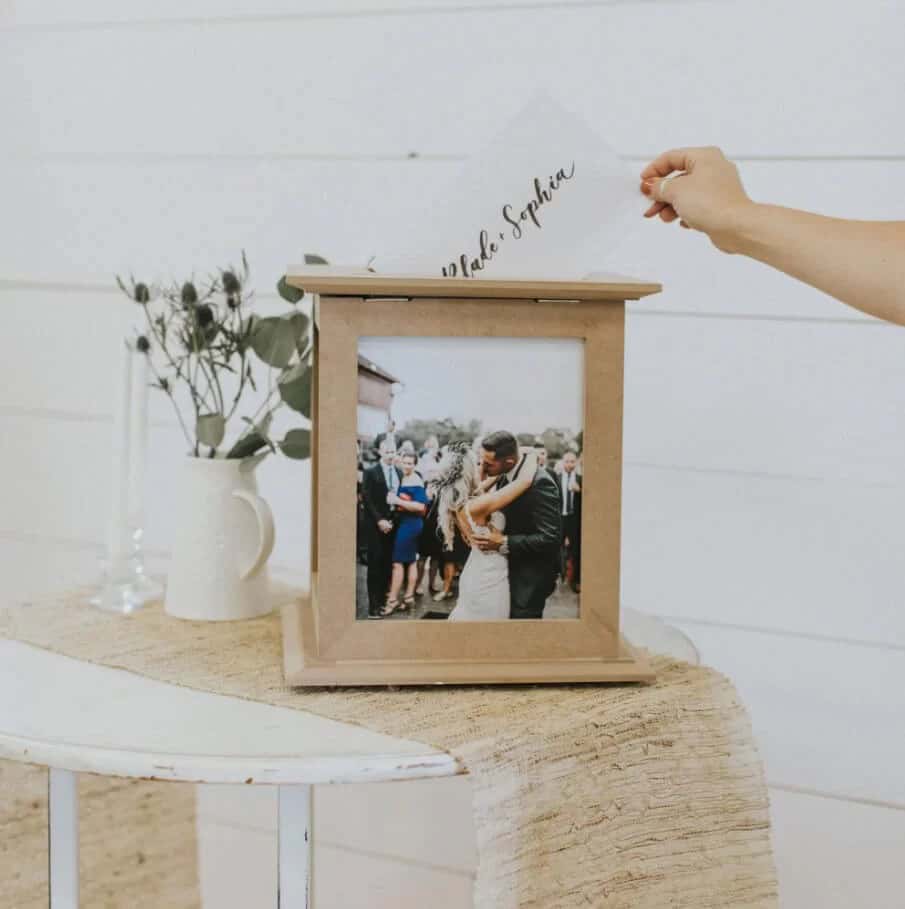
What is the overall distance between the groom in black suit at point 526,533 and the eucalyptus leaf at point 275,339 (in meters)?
0.29

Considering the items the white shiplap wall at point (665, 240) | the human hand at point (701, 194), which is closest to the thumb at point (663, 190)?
the human hand at point (701, 194)

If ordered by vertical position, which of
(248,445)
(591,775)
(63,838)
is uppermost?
(248,445)

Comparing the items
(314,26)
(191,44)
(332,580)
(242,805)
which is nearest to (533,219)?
(332,580)

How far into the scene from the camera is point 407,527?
0.89m

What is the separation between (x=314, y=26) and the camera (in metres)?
1.55

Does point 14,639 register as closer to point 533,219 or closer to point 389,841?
point 533,219

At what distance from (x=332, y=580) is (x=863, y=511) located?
727 mm

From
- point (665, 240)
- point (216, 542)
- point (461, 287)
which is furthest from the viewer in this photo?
point (665, 240)

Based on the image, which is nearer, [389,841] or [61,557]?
[389,841]

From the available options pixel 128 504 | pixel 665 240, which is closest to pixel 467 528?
pixel 128 504

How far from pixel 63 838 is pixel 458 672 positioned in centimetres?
44

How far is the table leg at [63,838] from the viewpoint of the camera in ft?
3.55

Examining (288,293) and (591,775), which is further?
(288,293)

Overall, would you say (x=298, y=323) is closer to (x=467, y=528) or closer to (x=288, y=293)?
(x=288, y=293)
